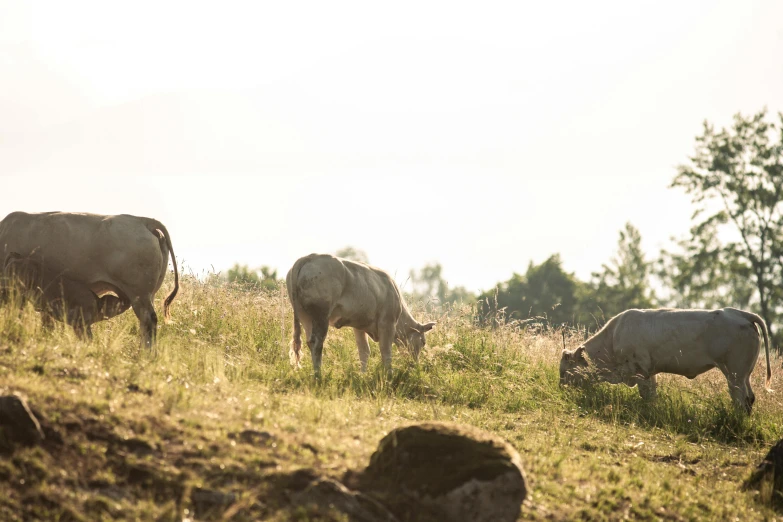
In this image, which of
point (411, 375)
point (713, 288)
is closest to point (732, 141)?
point (713, 288)

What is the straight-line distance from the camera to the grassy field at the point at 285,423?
616 centimetres

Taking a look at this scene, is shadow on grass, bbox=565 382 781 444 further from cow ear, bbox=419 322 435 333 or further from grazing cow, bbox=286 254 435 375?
grazing cow, bbox=286 254 435 375

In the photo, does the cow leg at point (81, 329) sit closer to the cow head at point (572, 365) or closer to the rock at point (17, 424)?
the rock at point (17, 424)

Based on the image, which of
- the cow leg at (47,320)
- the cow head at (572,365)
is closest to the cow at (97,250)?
the cow leg at (47,320)

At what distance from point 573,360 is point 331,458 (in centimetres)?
833

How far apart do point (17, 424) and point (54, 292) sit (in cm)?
519

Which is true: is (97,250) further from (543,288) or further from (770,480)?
(543,288)

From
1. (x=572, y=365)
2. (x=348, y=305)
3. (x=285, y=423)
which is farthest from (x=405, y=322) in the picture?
(x=285, y=423)

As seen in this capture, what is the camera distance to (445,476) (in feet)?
21.8

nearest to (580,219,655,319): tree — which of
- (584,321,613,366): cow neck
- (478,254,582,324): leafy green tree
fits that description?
(478,254,582,324): leafy green tree

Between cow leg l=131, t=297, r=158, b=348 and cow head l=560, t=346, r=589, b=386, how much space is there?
7.03m

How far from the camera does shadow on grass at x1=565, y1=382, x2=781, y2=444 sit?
12101 mm

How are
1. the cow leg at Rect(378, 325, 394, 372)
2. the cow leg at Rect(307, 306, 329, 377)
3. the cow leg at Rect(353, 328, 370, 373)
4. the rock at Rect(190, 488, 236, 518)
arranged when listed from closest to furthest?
the rock at Rect(190, 488, 236, 518) < the cow leg at Rect(307, 306, 329, 377) < the cow leg at Rect(378, 325, 394, 372) < the cow leg at Rect(353, 328, 370, 373)

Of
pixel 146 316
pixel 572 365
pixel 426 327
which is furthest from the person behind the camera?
pixel 426 327
